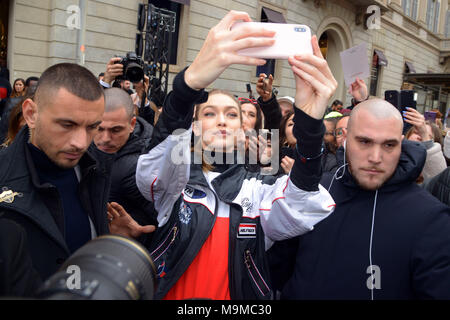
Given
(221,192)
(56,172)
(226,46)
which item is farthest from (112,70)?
(226,46)

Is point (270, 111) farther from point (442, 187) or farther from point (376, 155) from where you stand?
point (376, 155)

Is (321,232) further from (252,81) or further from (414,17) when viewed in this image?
(414,17)

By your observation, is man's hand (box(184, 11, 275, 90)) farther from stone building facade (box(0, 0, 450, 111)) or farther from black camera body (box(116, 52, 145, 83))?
stone building facade (box(0, 0, 450, 111))

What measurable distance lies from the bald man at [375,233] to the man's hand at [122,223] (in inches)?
31.3

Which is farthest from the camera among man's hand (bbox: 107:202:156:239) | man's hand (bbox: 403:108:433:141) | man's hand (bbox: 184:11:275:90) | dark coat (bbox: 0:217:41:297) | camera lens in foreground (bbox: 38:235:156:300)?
man's hand (bbox: 403:108:433:141)

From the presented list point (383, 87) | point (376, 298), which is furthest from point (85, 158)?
point (383, 87)

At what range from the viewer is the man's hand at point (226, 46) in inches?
48.2

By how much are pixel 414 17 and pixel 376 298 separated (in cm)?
2565

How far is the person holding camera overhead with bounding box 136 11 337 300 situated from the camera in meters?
1.33

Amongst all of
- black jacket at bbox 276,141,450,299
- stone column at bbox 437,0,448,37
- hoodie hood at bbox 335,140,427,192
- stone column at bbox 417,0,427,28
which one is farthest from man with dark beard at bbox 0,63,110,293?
stone column at bbox 437,0,448,37

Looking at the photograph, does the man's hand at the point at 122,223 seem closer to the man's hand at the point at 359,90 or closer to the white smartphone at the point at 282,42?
the white smartphone at the point at 282,42

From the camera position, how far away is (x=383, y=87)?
19609 millimetres

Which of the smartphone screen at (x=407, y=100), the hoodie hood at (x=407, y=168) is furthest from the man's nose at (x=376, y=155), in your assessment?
the smartphone screen at (x=407, y=100)

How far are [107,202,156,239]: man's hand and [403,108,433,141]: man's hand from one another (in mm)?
2704
